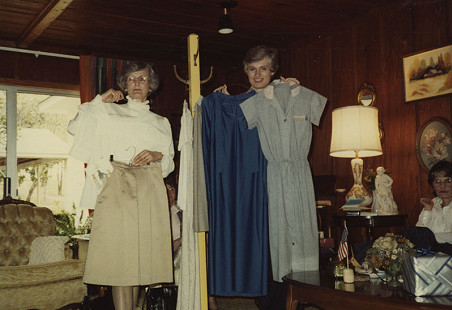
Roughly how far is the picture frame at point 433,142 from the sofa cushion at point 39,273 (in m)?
3.17

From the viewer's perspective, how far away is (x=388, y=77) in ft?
16.8

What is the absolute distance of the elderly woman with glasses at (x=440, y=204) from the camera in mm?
3951

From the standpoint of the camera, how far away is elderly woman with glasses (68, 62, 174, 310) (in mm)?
2740

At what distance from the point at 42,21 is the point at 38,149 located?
173 cm

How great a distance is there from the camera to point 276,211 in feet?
9.81

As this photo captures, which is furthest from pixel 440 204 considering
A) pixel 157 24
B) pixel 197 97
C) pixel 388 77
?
pixel 157 24

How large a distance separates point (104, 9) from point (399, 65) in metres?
3.07

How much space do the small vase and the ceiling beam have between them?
388cm

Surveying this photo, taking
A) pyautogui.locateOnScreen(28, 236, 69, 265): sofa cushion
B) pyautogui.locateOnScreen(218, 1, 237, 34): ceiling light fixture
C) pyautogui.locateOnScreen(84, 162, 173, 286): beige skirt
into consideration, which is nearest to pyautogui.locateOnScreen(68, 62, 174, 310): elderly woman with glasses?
pyautogui.locateOnScreen(84, 162, 173, 286): beige skirt

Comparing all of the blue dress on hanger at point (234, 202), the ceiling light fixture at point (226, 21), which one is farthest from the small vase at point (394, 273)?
the ceiling light fixture at point (226, 21)

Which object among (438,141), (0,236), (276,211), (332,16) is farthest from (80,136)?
(332,16)

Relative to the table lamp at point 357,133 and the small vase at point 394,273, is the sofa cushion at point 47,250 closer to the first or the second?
the table lamp at point 357,133

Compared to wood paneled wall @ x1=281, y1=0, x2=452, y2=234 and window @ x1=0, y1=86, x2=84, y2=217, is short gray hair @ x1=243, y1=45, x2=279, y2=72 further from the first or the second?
window @ x1=0, y1=86, x2=84, y2=217

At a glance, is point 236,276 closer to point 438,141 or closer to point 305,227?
point 305,227
